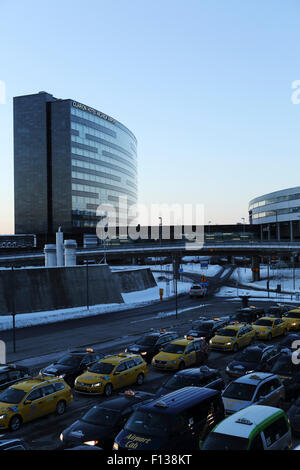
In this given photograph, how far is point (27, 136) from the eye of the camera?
121 metres

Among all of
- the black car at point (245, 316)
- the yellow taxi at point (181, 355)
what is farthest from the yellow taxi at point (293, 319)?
the yellow taxi at point (181, 355)

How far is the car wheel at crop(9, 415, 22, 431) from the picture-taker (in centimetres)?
1489

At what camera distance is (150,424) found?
35.6 ft

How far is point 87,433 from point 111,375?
660cm

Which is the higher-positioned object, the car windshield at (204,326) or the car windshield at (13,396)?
the car windshield at (13,396)

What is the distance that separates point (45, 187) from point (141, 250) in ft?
166

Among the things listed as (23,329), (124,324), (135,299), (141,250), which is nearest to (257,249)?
(141,250)

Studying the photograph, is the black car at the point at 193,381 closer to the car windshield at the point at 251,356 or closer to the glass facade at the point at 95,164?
the car windshield at the point at 251,356

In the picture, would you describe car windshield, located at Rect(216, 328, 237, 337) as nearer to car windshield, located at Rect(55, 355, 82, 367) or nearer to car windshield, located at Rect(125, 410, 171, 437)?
car windshield, located at Rect(55, 355, 82, 367)

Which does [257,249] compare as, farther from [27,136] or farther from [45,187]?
[27,136]

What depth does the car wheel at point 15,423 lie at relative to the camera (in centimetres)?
1489

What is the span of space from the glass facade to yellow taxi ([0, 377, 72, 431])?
107 meters

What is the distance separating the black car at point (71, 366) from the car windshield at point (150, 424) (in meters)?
9.74

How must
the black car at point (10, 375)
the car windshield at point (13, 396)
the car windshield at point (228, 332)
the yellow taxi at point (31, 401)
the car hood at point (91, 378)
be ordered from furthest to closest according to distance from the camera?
the car windshield at point (228, 332) < the car hood at point (91, 378) < the black car at point (10, 375) < the car windshield at point (13, 396) < the yellow taxi at point (31, 401)
